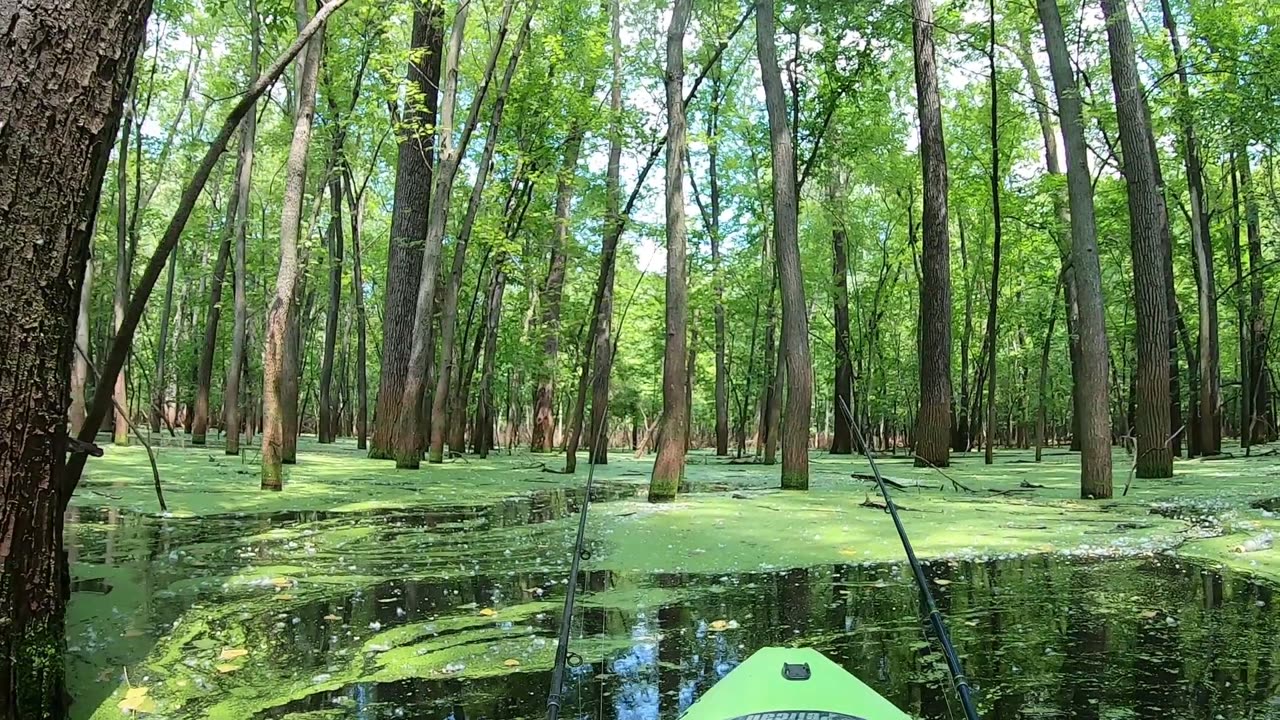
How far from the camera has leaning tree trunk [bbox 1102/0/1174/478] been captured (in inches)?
343

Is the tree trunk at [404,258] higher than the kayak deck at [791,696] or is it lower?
higher

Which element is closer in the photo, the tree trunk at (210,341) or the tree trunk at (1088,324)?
the tree trunk at (1088,324)

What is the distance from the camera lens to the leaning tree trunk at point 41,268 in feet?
6.09

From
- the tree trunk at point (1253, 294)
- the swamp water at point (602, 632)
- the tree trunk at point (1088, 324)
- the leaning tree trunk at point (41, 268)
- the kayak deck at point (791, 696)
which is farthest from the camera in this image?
the tree trunk at point (1253, 294)

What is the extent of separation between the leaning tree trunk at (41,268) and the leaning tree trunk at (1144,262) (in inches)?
376

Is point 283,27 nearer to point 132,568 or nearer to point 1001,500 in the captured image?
point 132,568

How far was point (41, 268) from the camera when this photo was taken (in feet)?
6.33

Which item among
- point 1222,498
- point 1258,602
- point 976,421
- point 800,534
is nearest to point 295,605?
point 800,534

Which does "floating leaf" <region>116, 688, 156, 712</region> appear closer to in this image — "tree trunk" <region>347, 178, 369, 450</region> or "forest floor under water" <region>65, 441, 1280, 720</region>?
"forest floor under water" <region>65, 441, 1280, 720</region>

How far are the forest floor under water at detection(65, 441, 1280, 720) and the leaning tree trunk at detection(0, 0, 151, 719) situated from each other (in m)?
0.43

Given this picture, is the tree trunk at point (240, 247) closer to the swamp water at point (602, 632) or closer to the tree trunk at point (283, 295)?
the tree trunk at point (283, 295)

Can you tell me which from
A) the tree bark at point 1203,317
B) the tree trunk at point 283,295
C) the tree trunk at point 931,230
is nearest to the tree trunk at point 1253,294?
the tree bark at point 1203,317

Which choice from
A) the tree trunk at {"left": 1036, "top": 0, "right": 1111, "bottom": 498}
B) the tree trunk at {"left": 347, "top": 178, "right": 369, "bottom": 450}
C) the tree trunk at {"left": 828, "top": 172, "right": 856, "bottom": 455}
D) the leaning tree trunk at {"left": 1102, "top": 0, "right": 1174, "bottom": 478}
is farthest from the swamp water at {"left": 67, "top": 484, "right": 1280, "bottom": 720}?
the tree trunk at {"left": 828, "top": 172, "right": 856, "bottom": 455}

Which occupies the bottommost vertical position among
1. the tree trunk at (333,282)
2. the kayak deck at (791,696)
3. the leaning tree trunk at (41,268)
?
the kayak deck at (791,696)
